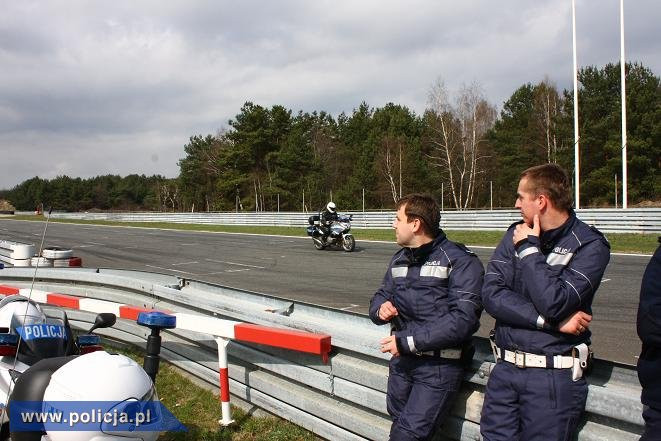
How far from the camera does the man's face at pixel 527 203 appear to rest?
96.7 inches

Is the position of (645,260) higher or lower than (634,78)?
lower

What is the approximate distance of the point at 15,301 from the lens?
407cm

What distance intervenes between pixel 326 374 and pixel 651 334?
2.13 m

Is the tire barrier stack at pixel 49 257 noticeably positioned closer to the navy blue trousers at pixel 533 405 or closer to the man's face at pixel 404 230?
the man's face at pixel 404 230

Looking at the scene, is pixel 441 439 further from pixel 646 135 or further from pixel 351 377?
pixel 646 135

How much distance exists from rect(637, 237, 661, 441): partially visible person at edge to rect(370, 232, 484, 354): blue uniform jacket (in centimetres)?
81

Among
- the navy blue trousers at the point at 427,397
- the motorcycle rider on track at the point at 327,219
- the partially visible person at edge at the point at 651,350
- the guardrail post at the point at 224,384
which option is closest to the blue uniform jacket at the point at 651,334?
the partially visible person at edge at the point at 651,350

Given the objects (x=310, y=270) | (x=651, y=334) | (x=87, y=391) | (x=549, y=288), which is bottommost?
(x=310, y=270)

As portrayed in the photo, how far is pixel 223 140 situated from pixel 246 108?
62.9ft

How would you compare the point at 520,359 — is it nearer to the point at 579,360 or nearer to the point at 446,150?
the point at 579,360

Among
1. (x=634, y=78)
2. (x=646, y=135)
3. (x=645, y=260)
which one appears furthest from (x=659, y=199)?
(x=645, y=260)

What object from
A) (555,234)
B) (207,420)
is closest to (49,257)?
(207,420)

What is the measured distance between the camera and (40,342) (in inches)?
128

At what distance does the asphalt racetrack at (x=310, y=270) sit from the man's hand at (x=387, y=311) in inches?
139
